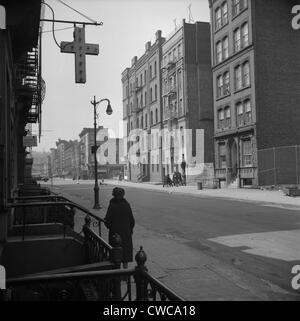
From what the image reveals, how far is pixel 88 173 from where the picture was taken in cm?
12700

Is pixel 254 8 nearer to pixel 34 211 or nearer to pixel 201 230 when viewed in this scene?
pixel 201 230

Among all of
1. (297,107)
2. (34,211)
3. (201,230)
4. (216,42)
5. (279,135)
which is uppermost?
(216,42)

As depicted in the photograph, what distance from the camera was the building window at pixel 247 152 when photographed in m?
35.4

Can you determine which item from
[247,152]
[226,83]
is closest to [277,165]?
[247,152]

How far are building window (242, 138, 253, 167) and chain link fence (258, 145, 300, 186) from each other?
1.47 m

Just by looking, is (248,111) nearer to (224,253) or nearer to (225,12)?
(225,12)

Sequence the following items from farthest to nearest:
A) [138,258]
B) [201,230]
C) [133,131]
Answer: [133,131] < [201,230] < [138,258]

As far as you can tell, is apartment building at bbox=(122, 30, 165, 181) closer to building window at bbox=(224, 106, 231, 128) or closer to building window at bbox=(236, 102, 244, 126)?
building window at bbox=(224, 106, 231, 128)

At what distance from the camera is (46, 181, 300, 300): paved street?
6742 mm

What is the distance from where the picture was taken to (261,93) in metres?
35.0

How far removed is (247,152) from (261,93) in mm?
5191

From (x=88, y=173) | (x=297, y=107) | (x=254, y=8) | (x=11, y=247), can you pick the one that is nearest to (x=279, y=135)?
(x=297, y=107)

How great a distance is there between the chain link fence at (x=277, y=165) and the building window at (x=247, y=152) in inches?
57.9

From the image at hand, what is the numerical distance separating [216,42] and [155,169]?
2477cm
